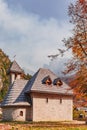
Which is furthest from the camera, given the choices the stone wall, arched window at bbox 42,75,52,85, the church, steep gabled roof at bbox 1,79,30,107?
arched window at bbox 42,75,52,85

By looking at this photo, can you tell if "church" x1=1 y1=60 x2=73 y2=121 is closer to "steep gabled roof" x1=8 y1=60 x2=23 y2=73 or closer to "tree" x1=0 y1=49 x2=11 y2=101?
"steep gabled roof" x1=8 y1=60 x2=23 y2=73

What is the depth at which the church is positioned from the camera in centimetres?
4750

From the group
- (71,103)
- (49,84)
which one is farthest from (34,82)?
(71,103)

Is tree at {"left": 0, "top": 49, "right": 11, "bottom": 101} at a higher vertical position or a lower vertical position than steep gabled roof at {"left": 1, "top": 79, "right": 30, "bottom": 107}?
higher

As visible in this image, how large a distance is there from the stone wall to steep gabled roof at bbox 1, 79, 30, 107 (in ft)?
5.57

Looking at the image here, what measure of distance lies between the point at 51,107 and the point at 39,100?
230 cm

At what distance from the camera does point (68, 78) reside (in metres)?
34.5

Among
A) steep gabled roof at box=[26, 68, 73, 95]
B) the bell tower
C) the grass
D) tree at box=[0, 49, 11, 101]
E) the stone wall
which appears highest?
tree at box=[0, 49, 11, 101]

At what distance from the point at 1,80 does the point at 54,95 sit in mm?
63069

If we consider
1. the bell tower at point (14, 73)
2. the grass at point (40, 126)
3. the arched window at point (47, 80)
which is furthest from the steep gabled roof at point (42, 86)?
the grass at point (40, 126)

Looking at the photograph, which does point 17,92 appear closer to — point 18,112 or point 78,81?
point 18,112

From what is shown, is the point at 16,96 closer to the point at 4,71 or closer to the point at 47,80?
the point at 47,80

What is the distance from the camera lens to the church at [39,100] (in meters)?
47.5

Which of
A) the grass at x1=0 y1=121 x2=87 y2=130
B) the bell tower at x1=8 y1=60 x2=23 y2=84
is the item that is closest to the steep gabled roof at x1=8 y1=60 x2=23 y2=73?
Result: the bell tower at x1=8 y1=60 x2=23 y2=84
